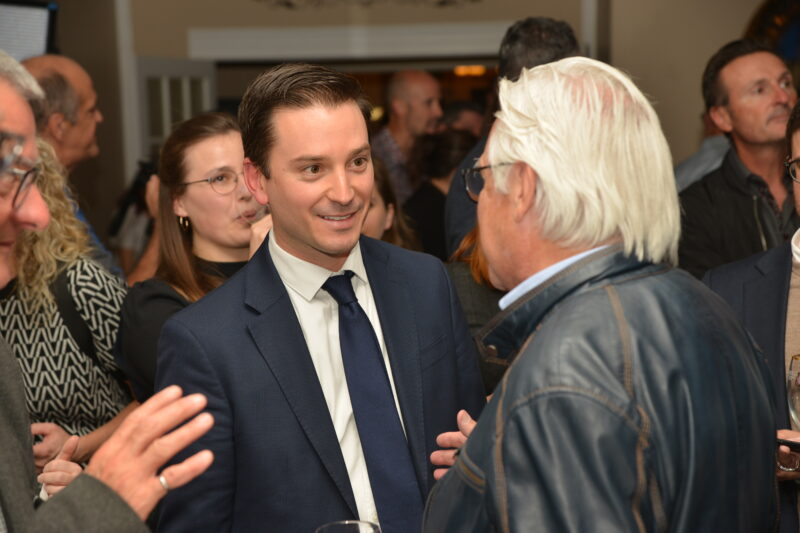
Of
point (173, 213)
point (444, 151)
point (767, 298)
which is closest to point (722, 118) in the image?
point (444, 151)

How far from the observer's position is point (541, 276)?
4.41 feet

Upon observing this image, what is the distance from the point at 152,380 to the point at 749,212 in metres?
2.27

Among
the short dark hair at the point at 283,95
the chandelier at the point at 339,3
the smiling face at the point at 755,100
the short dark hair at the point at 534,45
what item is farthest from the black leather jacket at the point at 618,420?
the chandelier at the point at 339,3

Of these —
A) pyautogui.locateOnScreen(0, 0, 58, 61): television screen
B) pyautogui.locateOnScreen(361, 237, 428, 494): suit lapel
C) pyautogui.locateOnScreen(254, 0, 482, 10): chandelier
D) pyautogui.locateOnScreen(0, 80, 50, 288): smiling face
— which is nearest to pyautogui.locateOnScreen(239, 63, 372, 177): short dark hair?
pyautogui.locateOnScreen(361, 237, 428, 494): suit lapel

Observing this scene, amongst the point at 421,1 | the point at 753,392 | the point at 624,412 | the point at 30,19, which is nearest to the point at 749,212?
the point at 753,392

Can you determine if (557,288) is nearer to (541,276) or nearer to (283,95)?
(541,276)

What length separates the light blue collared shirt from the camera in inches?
52.2

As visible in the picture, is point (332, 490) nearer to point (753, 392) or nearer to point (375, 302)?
point (375, 302)

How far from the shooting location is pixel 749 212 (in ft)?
11.1

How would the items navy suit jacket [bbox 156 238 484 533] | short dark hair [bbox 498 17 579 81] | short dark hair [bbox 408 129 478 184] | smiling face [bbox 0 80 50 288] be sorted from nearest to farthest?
smiling face [bbox 0 80 50 288] < navy suit jacket [bbox 156 238 484 533] < short dark hair [bbox 498 17 579 81] < short dark hair [bbox 408 129 478 184]

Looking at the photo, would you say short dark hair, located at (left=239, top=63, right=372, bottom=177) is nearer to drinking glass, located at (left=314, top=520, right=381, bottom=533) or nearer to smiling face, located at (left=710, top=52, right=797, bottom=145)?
drinking glass, located at (left=314, top=520, right=381, bottom=533)

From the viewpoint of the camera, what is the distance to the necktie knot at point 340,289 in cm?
186

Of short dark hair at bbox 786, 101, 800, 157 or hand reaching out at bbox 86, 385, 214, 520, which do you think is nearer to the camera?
hand reaching out at bbox 86, 385, 214, 520

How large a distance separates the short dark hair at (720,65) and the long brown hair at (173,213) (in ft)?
6.75
